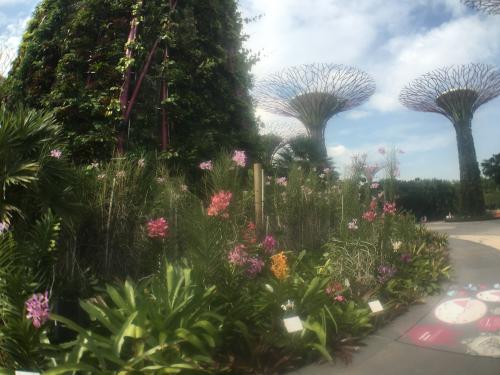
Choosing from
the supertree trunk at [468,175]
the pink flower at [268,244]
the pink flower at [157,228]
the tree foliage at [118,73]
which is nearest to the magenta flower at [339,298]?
the pink flower at [268,244]

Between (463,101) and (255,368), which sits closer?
(255,368)

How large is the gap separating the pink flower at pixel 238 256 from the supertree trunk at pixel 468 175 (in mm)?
22221

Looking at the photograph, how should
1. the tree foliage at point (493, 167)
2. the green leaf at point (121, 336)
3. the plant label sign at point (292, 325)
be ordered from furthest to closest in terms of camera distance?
the tree foliage at point (493, 167) → the plant label sign at point (292, 325) → the green leaf at point (121, 336)

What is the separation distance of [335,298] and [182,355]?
1.62 m

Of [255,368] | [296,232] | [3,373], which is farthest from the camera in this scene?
[296,232]

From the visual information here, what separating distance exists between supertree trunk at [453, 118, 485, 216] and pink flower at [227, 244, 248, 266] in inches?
875

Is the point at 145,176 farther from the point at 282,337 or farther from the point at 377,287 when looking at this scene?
the point at 377,287

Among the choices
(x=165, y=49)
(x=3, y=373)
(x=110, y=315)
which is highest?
(x=165, y=49)

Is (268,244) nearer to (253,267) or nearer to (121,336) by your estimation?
(253,267)

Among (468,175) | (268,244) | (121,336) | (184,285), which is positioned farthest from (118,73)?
(468,175)

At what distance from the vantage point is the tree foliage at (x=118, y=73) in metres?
5.97

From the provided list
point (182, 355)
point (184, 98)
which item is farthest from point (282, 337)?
point (184, 98)

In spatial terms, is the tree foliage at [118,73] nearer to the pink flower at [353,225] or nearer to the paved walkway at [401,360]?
the pink flower at [353,225]

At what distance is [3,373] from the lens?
2332 millimetres
